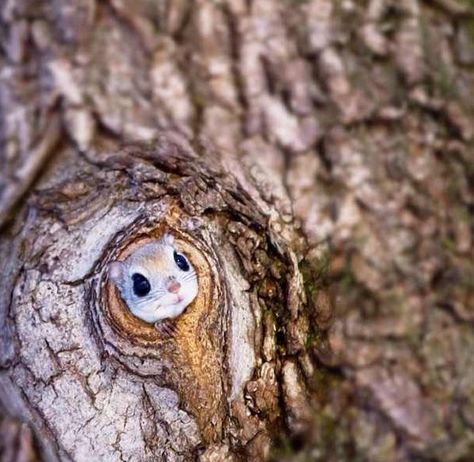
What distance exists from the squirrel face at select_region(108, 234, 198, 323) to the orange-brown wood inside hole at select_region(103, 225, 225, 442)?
3 centimetres

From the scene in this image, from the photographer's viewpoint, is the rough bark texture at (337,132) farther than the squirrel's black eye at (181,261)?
No

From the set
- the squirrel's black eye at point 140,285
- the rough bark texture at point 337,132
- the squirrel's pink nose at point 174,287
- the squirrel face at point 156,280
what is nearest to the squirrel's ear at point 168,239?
the squirrel face at point 156,280

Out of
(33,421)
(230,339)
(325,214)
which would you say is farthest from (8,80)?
(230,339)

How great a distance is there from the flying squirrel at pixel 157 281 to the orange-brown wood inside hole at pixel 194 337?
3cm

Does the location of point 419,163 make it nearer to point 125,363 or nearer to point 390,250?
point 390,250

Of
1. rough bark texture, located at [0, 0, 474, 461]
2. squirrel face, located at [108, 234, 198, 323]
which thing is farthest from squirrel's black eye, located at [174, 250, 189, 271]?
rough bark texture, located at [0, 0, 474, 461]

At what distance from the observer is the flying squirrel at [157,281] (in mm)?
2549

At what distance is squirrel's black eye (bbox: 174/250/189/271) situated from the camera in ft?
8.75

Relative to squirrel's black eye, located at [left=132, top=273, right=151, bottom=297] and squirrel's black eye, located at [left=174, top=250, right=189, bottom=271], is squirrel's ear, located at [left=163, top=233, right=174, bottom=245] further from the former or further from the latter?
squirrel's black eye, located at [left=132, top=273, right=151, bottom=297]

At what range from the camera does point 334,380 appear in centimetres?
155

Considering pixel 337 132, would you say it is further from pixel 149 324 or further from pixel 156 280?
pixel 156 280

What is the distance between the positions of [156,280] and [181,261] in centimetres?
25

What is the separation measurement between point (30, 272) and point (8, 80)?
78cm

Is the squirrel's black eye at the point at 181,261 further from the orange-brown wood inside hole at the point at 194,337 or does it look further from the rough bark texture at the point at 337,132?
the rough bark texture at the point at 337,132
